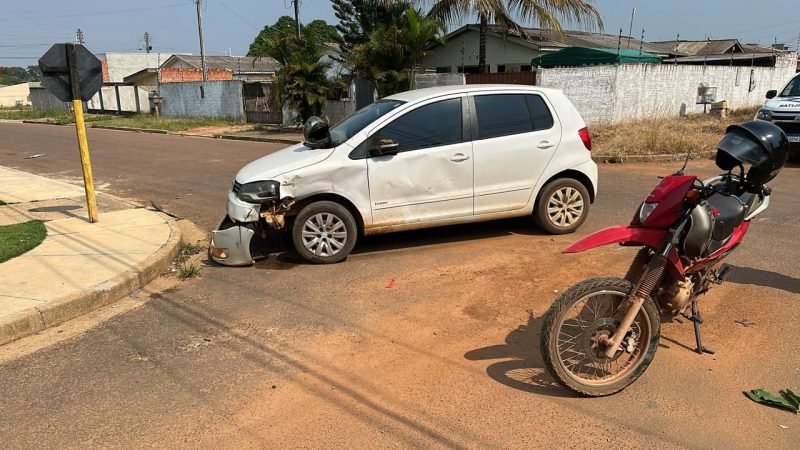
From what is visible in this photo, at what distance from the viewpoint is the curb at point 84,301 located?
4.54 meters

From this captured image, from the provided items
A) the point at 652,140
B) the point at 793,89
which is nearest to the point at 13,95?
the point at 652,140

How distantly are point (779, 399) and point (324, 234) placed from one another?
4109mm

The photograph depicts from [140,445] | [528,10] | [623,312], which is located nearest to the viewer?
[140,445]

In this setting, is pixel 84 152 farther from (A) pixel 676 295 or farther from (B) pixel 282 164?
(A) pixel 676 295

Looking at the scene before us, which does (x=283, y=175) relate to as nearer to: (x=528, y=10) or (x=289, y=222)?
(x=289, y=222)

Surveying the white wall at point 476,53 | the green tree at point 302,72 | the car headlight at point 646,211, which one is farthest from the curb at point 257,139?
the car headlight at point 646,211

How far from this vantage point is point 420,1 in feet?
67.3

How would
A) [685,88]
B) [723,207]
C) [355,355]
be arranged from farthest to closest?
1. [685,88]
2. [355,355]
3. [723,207]

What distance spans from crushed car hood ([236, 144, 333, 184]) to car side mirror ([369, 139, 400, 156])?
453mm

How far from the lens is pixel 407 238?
23.1 ft

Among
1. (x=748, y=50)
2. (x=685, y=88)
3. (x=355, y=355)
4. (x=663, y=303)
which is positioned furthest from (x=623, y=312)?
(x=748, y=50)

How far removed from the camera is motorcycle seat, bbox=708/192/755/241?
3.68m

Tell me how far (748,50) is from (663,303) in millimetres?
41204

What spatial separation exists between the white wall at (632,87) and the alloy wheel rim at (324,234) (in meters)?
12.7
